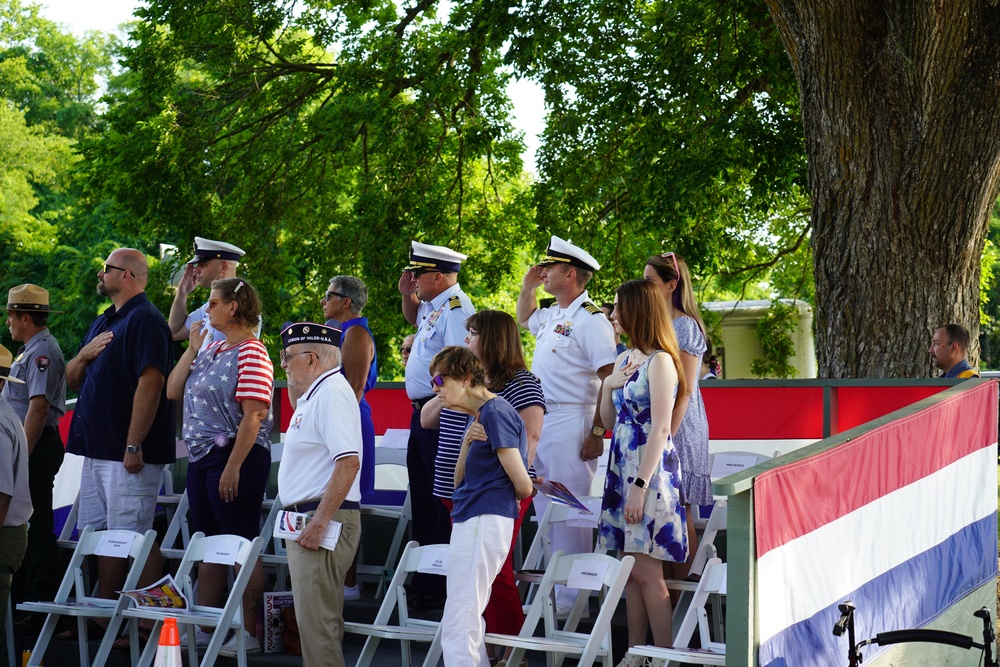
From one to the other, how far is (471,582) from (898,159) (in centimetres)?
532

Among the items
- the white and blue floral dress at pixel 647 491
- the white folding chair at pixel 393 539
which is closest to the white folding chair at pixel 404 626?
the white and blue floral dress at pixel 647 491

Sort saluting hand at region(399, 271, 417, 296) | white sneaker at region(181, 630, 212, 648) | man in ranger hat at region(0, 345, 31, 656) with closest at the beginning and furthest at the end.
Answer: man in ranger hat at region(0, 345, 31, 656)
white sneaker at region(181, 630, 212, 648)
saluting hand at region(399, 271, 417, 296)

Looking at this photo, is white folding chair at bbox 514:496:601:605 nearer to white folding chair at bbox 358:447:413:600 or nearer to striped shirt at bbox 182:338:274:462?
white folding chair at bbox 358:447:413:600

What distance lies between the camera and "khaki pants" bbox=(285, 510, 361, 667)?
207 inches

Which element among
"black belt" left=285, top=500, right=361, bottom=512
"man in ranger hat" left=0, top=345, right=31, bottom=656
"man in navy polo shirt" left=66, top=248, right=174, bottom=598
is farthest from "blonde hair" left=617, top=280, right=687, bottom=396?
"man in ranger hat" left=0, top=345, right=31, bottom=656

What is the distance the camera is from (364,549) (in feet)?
25.8

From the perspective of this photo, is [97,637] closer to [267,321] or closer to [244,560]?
[244,560]

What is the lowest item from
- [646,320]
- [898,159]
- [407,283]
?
[646,320]

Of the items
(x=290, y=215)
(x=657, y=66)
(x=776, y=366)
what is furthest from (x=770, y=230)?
(x=290, y=215)

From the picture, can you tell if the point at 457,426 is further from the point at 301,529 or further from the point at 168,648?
the point at 168,648

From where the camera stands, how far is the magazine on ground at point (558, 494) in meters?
5.50

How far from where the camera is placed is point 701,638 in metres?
4.74

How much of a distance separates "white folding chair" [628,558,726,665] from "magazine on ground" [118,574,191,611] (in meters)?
2.28

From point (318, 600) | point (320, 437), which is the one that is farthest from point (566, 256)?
point (318, 600)
